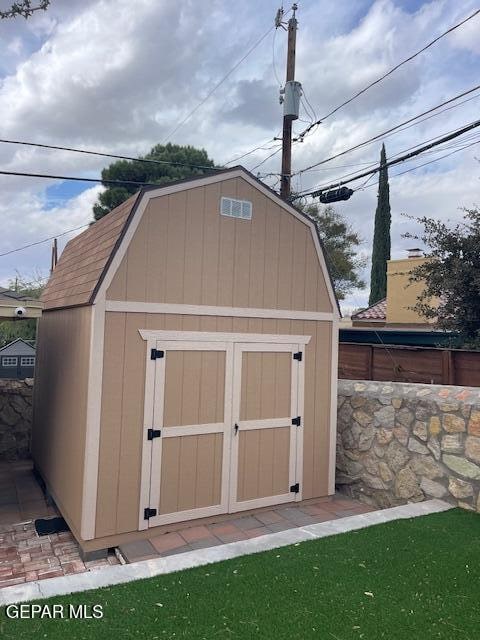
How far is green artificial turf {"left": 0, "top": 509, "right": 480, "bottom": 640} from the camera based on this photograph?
2363 mm

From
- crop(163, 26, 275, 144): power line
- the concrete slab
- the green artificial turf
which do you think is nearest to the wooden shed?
the concrete slab

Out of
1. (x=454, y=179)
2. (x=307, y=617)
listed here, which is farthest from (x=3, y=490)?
(x=454, y=179)

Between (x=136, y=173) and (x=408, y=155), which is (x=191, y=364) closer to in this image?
(x=408, y=155)

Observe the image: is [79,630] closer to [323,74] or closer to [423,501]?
[423,501]

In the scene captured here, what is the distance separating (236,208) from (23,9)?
95.3 inches

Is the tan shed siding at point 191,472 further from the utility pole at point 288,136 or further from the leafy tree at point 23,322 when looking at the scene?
the leafy tree at point 23,322

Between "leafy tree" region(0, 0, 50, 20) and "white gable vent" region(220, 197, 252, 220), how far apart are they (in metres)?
2.16

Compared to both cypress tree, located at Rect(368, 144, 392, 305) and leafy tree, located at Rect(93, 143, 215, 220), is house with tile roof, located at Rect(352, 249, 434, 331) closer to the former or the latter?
cypress tree, located at Rect(368, 144, 392, 305)

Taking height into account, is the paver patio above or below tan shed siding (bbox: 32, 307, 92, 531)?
below

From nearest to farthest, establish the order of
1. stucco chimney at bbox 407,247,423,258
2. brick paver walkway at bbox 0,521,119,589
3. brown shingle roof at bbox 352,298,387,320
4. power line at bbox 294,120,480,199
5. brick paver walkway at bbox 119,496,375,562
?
1. brick paver walkway at bbox 0,521,119,589
2. brick paver walkway at bbox 119,496,375,562
3. power line at bbox 294,120,480,199
4. stucco chimney at bbox 407,247,423,258
5. brown shingle roof at bbox 352,298,387,320

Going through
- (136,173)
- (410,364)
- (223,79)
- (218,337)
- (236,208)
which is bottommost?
(410,364)

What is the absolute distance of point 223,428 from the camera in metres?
4.54

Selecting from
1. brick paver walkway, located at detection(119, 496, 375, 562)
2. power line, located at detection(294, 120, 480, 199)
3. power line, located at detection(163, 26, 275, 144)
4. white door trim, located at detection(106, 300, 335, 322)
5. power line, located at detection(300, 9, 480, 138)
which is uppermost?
power line, located at detection(163, 26, 275, 144)

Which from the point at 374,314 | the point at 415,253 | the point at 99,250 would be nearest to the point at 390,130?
the point at 99,250
